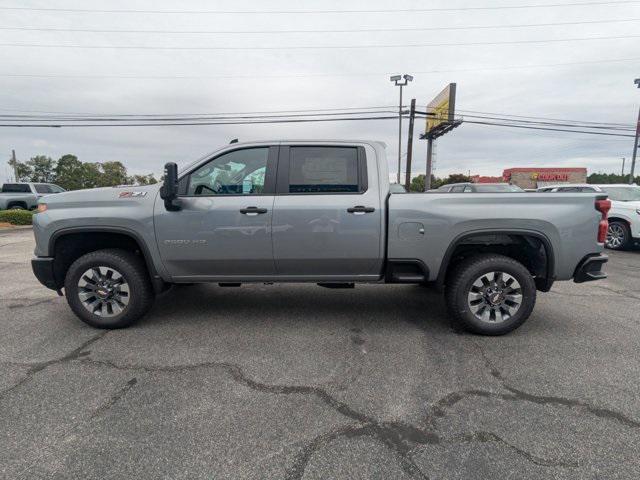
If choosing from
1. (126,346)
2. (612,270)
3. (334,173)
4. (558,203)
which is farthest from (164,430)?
(612,270)

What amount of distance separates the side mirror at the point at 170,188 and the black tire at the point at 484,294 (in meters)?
2.91

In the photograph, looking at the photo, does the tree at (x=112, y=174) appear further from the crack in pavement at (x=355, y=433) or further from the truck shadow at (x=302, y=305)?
the crack in pavement at (x=355, y=433)

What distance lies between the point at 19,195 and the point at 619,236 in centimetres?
2441

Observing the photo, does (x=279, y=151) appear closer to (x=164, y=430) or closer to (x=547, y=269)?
→ (x=164, y=430)

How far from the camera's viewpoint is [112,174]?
72062 millimetres

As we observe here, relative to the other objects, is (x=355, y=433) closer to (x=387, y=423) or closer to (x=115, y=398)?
(x=387, y=423)

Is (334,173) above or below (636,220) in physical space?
above

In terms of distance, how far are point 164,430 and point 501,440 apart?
2083 mm

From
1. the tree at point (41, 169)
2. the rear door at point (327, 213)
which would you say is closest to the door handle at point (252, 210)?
the rear door at point (327, 213)

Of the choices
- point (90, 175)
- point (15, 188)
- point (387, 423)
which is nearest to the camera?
point (387, 423)

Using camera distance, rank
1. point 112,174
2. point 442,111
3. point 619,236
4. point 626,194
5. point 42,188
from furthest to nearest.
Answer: point 112,174, point 442,111, point 42,188, point 626,194, point 619,236

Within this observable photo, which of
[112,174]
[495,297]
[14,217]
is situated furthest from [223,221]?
[112,174]

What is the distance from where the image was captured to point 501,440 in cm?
217

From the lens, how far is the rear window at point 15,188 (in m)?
18.2
